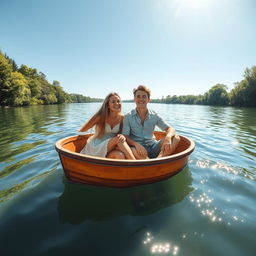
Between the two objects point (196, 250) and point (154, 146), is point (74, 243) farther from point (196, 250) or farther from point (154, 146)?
point (154, 146)

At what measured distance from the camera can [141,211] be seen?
7.30 ft

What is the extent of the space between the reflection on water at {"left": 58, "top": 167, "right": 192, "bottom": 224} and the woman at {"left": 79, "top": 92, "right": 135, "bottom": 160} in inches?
23.9

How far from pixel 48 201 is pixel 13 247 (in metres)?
0.77

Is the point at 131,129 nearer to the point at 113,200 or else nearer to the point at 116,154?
the point at 116,154

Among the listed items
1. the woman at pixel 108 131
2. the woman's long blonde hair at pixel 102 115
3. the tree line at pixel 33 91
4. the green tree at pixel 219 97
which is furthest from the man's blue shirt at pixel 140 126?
the green tree at pixel 219 97

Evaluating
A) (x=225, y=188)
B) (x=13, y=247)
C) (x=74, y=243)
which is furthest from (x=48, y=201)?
(x=225, y=188)

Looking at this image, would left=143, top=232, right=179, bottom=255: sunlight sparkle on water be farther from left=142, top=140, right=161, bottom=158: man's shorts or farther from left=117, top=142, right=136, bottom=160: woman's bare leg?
left=142, top=140, right=161, bottom=158: man's shorts

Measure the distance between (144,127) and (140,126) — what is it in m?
0.09

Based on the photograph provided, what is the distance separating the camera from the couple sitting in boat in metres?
2.89

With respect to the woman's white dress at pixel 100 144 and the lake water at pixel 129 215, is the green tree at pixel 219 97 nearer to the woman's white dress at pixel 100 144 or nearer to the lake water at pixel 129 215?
the lake water at pixel 129 215

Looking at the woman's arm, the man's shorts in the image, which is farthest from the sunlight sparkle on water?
the woman's arm

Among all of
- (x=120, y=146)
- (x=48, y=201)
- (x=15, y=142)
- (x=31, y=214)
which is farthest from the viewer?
(x=15, y=142)

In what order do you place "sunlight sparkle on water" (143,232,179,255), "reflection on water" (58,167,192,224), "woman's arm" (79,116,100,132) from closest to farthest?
"sunlight sparkle on water" (143,232,179,255)
"reflection on water" (58,167,192,224)
"woman's arm" (79,116,100,132)

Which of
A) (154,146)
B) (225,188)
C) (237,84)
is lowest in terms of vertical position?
(225,188)
